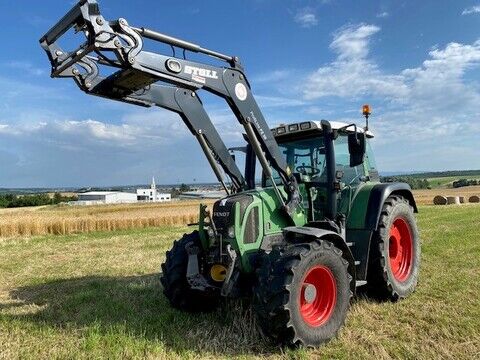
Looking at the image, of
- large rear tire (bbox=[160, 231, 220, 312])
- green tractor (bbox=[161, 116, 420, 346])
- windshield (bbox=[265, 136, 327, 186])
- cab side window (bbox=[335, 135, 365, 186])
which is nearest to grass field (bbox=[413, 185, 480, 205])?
cab side window (bbox=[335, 135, 365, 186])

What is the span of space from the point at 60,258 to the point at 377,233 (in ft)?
30.9

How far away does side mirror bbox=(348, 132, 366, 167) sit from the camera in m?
5.38

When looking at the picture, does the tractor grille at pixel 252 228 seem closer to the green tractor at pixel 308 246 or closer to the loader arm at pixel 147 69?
the green tractor at pixel 308 246

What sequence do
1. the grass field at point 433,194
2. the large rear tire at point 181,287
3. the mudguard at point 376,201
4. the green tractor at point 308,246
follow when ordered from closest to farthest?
the green tractor at point 308,246
the large rear tire at point 181,287
the mudguard at point 376,201
the grass field at point 433,194

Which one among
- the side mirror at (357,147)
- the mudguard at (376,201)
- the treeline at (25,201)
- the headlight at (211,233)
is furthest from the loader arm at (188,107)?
the treeline at (25,201)

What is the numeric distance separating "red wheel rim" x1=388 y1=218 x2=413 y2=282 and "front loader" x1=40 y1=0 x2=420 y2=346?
1 cm

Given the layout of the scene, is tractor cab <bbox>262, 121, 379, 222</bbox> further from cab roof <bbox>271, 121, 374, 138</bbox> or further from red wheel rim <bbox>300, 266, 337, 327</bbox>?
red wheel rim <bbox>300, 266, 337, 327</bbox>

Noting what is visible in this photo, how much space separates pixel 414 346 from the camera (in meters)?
4.41

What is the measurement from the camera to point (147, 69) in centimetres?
443

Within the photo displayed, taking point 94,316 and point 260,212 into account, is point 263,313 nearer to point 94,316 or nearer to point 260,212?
point 260,212

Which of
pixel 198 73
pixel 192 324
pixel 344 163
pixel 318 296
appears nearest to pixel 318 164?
pixel 344 163

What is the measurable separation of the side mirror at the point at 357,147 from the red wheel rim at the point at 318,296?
138cm

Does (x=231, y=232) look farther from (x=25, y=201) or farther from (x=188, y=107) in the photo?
(x=25, y=201)

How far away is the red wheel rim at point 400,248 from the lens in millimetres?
6629
